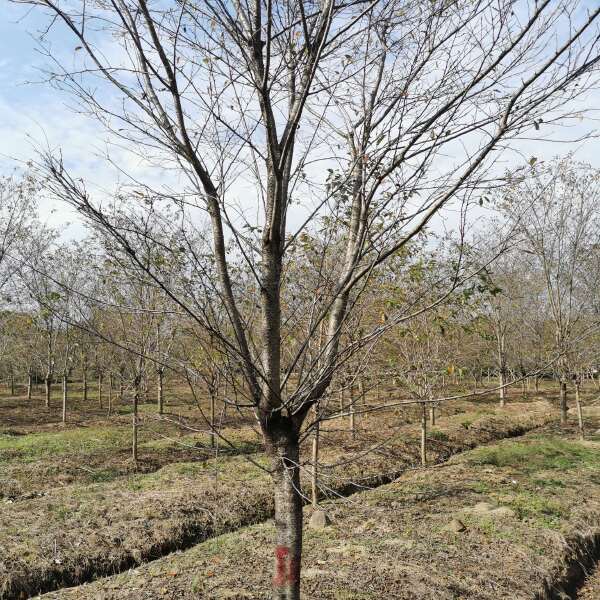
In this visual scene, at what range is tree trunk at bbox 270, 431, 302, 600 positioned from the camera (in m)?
2.68

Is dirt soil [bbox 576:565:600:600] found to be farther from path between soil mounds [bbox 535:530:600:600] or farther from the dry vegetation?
the dry vegetation

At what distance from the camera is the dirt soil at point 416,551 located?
4.98 m

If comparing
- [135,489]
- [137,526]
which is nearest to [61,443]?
[135,489]

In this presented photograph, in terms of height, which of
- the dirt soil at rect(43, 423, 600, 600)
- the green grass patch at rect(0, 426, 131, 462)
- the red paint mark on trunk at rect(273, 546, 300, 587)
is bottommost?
the dirt soil at rect(43, 423, 600, 600)

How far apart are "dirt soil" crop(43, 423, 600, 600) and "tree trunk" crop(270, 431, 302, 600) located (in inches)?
30.4

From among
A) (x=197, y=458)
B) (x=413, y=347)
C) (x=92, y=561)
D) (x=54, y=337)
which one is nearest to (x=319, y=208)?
(x=92, y=561)

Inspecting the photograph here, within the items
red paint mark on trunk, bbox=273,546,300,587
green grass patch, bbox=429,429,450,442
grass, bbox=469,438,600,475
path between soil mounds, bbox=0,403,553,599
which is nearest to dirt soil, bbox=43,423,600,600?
path between soil mounds, bbox=0,403,553,599

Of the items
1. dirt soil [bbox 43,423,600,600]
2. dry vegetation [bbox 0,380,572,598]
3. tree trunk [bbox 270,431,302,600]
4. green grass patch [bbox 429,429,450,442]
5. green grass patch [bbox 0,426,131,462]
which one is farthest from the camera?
green grass patch [bbox 429,429,450,442]

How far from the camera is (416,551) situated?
586 centimetres

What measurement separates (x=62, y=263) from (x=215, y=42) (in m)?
15.9

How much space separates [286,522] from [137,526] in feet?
16.0

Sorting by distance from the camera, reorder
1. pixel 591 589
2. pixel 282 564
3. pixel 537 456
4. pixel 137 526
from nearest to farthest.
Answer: pixel 282 564 < pixel 591 589 < pixel 137 526 < pixel 537 456

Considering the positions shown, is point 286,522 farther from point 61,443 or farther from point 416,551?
point 61,443

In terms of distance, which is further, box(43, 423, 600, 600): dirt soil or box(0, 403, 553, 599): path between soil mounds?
box(0, 403, 553, 599): path between soil mounds
